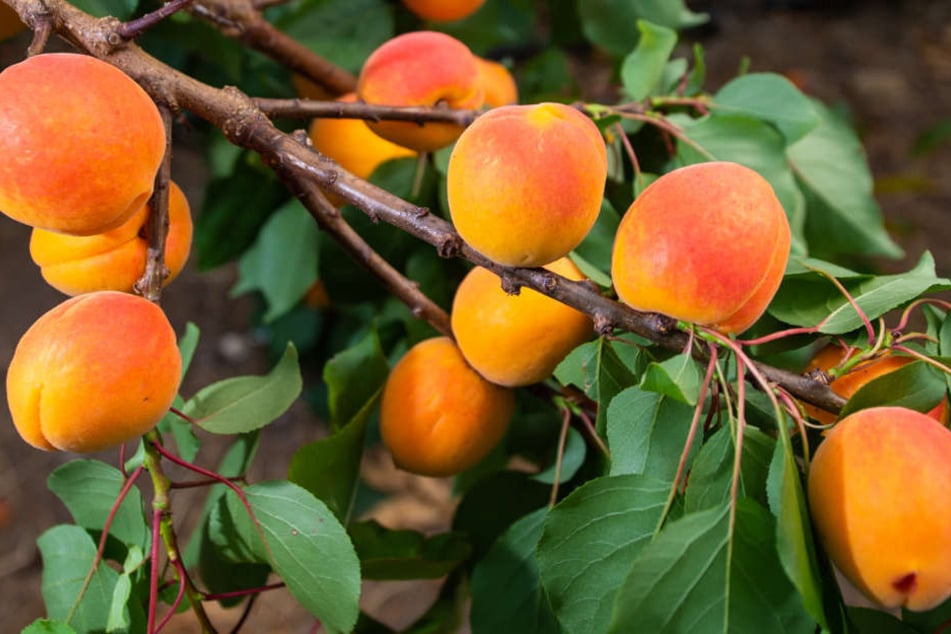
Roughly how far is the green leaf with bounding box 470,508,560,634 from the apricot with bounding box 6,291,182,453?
27 cm

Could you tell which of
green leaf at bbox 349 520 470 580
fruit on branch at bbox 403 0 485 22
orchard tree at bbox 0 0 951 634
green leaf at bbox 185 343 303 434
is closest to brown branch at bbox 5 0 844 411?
orchard tree at bbox 0 0 951 634

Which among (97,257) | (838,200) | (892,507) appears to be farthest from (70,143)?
(838,200)

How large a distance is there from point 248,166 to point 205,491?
904 millimetres

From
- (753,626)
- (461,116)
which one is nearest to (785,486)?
(753,626)

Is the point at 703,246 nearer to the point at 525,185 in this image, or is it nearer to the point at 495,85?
the point at 525,185

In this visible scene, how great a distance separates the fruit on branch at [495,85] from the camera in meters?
0.76

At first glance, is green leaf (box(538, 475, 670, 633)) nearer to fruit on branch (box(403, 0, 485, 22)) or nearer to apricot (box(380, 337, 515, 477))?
apricot (box(380, 337, 515, 477))

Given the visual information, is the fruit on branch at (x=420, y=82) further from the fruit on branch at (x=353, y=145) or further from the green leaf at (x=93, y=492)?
the green leaf at (x=93, y=492)

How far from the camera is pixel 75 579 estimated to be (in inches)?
21.9

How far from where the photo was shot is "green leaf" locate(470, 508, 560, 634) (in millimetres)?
589

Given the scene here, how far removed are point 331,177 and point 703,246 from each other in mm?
211

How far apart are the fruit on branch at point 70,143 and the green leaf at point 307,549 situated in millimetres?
191

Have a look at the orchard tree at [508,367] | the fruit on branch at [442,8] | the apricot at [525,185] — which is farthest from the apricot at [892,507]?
the fruit on branch at [442,8]

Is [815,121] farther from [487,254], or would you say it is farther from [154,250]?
[154,250]
